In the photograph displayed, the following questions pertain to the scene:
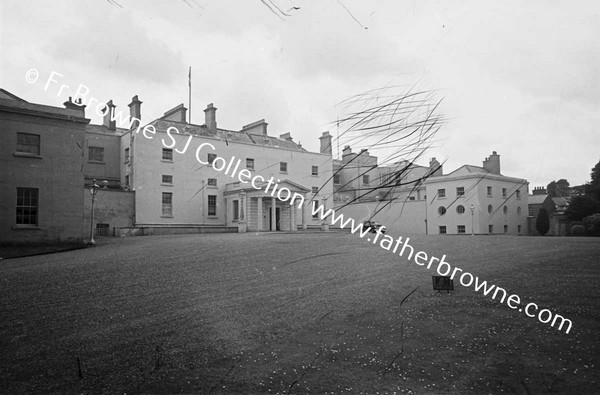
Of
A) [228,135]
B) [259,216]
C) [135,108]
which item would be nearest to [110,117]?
[135,108]

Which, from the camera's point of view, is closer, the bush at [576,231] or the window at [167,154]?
the bush at [576,231]

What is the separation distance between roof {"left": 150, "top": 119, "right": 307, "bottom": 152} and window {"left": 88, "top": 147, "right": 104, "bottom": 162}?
5.18 m

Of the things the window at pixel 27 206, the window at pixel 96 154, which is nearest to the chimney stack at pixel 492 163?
the window at pixel 27 206

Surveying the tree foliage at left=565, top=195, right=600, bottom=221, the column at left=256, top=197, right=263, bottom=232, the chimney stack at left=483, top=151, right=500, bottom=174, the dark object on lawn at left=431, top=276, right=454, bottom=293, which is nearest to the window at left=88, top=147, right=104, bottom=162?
the column at left=256, top=197, right=263, bottom=232

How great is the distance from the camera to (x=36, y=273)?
464 inches

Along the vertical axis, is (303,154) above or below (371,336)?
above

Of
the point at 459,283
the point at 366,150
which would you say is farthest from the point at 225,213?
the point at 366,150

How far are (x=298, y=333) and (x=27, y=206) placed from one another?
19.3m

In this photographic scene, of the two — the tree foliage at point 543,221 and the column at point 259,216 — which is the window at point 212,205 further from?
the tree foliage at point 543,221

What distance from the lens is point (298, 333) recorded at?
258 inches

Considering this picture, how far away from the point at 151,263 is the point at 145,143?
Result: 2720 centimetres

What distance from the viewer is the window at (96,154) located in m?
39.8

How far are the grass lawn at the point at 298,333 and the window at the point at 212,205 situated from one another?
2985cm

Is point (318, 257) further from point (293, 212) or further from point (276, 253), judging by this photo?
A: point (293, 212)
